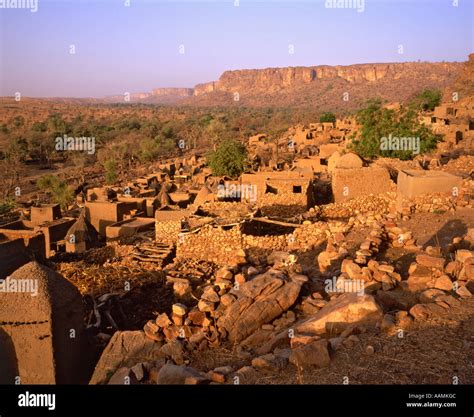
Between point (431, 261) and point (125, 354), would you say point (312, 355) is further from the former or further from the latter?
point (431, 261)

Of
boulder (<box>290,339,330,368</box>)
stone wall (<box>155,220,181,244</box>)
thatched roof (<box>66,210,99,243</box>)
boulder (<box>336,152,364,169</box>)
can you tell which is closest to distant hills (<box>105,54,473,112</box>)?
boulder (<box>336,152,364,169</box>)

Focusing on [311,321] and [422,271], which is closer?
[311,321]

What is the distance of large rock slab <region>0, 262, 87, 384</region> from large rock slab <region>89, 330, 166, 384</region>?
20.0 inches

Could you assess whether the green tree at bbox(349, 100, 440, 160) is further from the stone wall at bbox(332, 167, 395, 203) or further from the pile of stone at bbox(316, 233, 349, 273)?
the pile of stone at bbox(316, 233, 349, 273)

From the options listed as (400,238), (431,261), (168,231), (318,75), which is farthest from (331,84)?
(431,261)

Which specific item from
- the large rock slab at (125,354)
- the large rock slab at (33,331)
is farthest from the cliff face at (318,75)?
the large rock slab at (33,331)

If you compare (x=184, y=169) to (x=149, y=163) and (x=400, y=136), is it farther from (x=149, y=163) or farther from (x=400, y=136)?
(x=400, y=136)

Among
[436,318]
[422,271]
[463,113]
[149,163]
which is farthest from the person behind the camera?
[149,163]

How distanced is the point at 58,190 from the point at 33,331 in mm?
22609

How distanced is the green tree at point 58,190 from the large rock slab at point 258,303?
20.1m

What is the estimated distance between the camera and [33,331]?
5.23 meters
